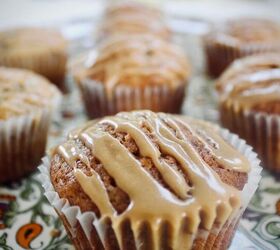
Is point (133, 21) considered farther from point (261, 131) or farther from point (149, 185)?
point (149, 185)

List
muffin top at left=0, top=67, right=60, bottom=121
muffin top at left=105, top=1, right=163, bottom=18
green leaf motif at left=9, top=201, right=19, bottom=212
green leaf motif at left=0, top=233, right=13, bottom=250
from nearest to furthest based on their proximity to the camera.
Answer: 1. green leaf motif at left=0, top=233, right=13, bottom=250
2. green leaf motif at left=9, top=201, right=19, bottom=212
3. muffin top at left=0, top=67, right=60, bottom=121
4. muffin top at left=105, top=1, right=163, bottom=18

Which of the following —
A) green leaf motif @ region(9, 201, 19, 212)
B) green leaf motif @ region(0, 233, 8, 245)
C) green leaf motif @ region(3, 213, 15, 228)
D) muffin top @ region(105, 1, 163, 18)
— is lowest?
green leaf motif @ region(9, 201, 19, 212)

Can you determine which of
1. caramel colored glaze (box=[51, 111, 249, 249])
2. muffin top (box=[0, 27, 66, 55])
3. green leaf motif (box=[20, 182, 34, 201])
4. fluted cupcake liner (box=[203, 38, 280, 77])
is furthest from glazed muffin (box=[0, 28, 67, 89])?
caramel colored glaze (box=[51, 111, 249, 249])

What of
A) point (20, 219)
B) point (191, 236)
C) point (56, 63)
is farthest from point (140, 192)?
point (56, 63)

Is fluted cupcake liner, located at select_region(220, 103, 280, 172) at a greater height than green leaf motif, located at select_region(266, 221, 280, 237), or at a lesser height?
greater

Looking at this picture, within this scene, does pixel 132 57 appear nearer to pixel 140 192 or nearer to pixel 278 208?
pixel 278 208

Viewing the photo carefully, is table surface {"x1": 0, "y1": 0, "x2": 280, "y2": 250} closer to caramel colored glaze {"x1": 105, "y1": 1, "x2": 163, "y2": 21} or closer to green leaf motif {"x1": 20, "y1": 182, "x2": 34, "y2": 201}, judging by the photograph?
green leaf motif {"x1": 20, "y1": 182, "x2": 34, "y2": 201}
